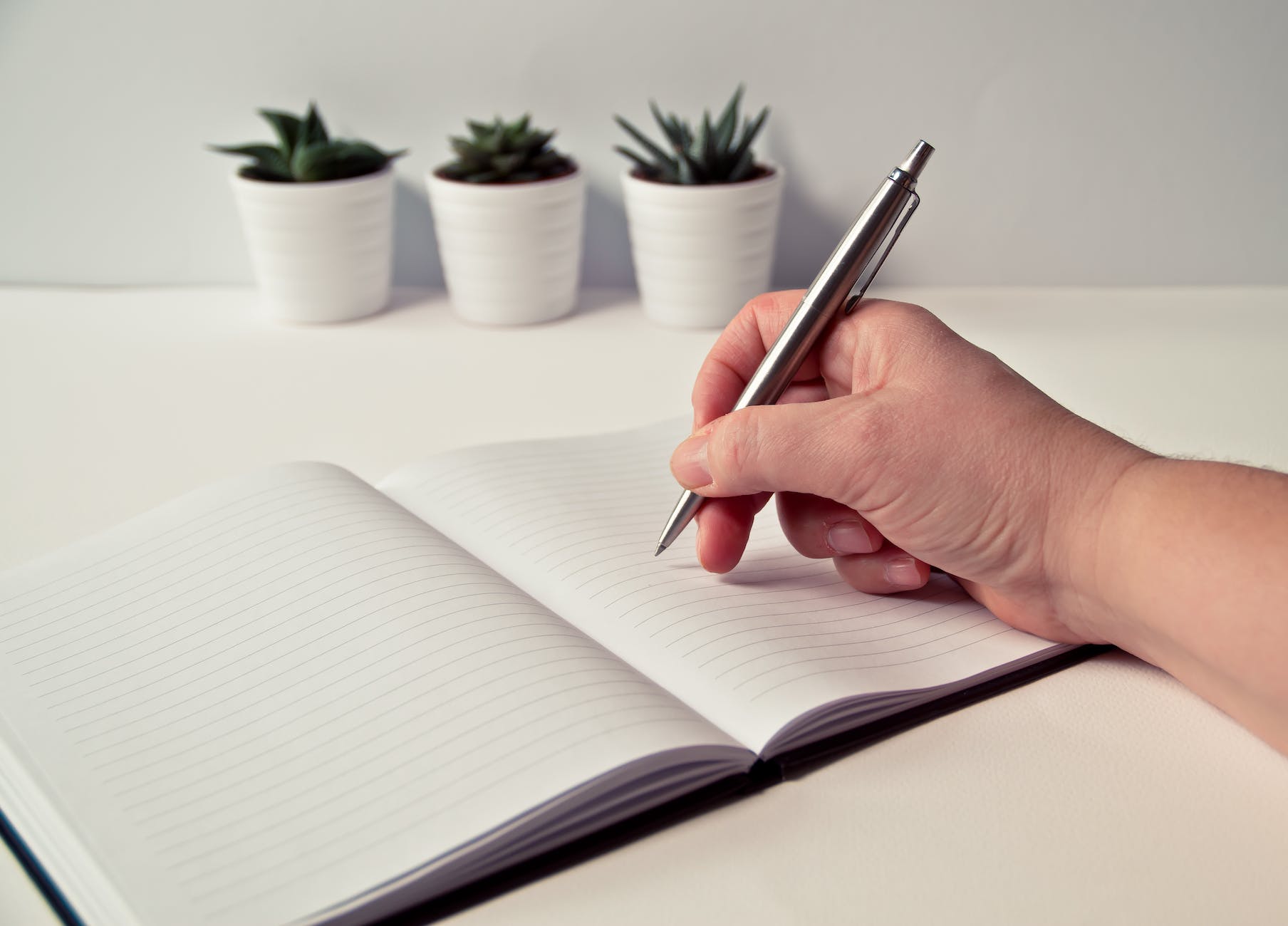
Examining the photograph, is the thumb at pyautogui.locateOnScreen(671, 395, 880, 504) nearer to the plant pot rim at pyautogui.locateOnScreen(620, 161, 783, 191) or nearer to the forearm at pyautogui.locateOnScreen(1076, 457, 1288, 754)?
the forearm at pyautogui.locateOnScreen(1076, 457, 1288, 754)

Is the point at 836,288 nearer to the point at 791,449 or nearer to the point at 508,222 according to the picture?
the point at 791,449

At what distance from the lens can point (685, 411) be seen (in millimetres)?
1020

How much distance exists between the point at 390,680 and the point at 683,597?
0.18m

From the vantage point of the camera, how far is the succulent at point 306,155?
3.85 ft

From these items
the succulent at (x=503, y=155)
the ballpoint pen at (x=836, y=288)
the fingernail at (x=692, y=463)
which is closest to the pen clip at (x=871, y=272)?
the ballpoint pen at (x=836, y=288)

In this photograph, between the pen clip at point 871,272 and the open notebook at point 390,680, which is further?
the pen clip at point 871,272

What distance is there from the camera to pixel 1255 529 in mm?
502

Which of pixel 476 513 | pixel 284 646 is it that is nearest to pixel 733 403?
pixel 476 513

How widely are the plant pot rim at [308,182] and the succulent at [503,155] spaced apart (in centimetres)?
9

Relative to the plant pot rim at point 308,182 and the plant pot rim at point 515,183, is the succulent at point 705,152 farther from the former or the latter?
the plant pot rim at point 308,182

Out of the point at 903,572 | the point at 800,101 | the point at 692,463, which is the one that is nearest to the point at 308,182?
the point at 800,101

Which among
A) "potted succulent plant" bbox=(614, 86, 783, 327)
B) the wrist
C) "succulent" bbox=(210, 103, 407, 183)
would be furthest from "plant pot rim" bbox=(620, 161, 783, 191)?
the wrist

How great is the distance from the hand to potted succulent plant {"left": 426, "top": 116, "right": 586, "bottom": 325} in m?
0.61

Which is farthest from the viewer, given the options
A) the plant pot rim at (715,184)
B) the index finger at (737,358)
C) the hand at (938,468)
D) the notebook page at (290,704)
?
the plant pot rim at (715,184)
